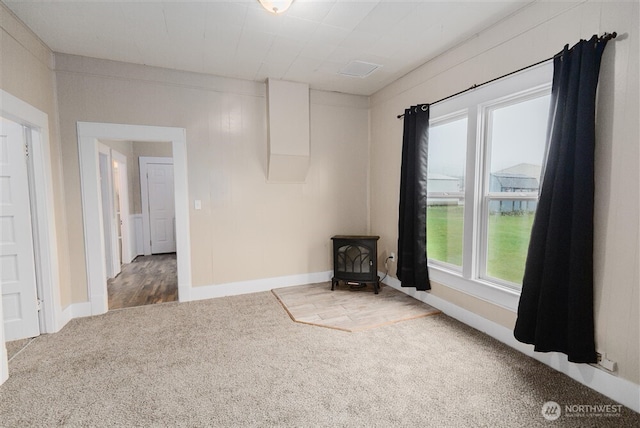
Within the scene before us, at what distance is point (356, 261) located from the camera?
3.84 m

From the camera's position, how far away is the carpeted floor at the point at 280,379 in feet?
5.55

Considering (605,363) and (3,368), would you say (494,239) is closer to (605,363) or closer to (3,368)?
(605,363)

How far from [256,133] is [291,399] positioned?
301 cm

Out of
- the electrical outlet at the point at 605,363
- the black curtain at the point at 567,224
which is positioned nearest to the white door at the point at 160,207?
the black curtain at the point at 567,224

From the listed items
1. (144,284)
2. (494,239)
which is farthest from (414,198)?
(144,284)

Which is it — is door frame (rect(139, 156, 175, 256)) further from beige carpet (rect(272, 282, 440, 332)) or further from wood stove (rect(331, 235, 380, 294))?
wood stove (rect(331, 235, 380, 294))

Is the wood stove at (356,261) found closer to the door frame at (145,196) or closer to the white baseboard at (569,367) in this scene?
the white baseboard at (569,367)

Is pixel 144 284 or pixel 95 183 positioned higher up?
pixel 95 183

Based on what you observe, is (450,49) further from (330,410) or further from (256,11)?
(330,410)

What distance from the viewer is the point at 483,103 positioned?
8.67 feet

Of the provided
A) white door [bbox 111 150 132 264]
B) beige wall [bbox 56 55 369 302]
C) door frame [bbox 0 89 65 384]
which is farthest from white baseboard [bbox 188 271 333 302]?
white door [bbox 111 150 132 264]

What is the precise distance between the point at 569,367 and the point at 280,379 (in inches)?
79.3

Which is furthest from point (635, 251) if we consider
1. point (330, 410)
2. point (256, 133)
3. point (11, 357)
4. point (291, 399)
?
point (11, 357)

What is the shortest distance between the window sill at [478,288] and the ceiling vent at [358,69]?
2.36 metres
